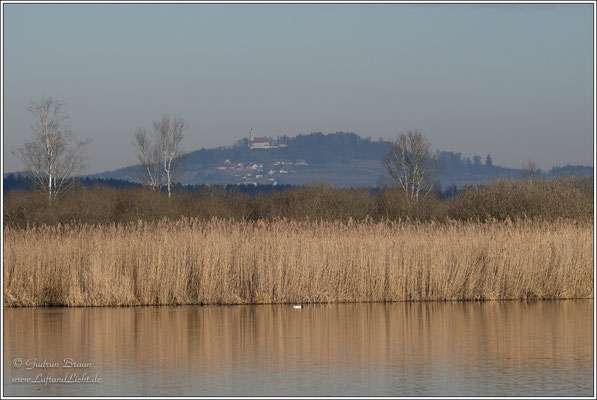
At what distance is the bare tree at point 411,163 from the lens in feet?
226

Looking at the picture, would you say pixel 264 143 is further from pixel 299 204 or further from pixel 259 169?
pixel 299 204

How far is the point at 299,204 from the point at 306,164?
128 m

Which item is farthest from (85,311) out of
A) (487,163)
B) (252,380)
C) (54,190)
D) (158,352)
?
(487,163)

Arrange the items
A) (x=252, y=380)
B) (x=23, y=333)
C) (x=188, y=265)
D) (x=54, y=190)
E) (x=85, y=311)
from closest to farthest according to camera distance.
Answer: (x=252, y=380) < (x=23, y=333) < (x=85, y=311) < (x=188, y=265) < (x=54, y=190)

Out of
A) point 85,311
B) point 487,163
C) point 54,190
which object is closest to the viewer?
point 85,311

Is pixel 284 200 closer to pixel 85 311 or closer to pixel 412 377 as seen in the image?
pixel 85 311

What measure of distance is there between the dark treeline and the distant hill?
316 ft

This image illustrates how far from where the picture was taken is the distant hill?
152 m

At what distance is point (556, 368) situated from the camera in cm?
1186

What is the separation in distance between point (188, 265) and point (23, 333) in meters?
4.77

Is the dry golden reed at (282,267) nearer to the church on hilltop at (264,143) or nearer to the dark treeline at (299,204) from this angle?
the dark treeline at (299,204)

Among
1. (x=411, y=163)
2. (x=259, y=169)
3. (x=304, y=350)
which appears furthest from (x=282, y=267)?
(x=259, y=169)

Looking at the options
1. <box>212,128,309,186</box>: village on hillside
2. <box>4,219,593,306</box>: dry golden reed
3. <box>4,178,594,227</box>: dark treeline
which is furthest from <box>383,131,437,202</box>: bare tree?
<box>212,128,309,186</box>: village on hillside

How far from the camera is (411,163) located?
70.2 meters
